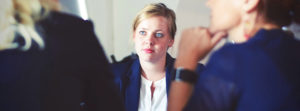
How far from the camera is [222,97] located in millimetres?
483

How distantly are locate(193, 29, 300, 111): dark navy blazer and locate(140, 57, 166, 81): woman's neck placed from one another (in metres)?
0.15

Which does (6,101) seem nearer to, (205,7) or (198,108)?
(198,108)

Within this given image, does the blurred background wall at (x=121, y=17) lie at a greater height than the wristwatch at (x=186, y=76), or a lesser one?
greater

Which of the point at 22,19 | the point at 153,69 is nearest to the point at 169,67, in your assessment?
the point at 153,69

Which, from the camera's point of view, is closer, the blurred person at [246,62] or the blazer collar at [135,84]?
the blurred person at [246,62]

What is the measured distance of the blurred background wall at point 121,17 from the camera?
0.58 metres

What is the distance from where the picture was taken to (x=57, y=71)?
1.77 feet

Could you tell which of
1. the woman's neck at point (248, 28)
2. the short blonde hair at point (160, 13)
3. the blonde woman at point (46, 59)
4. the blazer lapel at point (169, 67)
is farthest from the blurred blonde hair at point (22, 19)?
the woman's neck at point (248, 28)

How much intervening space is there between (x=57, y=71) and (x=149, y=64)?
25 centimetres

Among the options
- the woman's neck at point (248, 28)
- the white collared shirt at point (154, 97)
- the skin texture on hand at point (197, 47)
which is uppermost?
the woman's neck at point (248, 28)

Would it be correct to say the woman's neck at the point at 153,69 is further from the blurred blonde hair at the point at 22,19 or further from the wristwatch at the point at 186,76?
the blurred blonde hair at the point at 22,19

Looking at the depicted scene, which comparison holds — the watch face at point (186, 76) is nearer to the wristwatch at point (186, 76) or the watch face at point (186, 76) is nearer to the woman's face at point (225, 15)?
the wristwatch at point (186, 76)

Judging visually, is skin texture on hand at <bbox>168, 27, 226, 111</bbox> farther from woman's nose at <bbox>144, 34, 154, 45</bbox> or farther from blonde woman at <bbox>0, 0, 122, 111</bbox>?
blonde woman at <bbox>0, 0, 122, 111</bbox>

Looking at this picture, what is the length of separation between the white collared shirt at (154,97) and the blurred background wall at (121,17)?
0.34 feet
